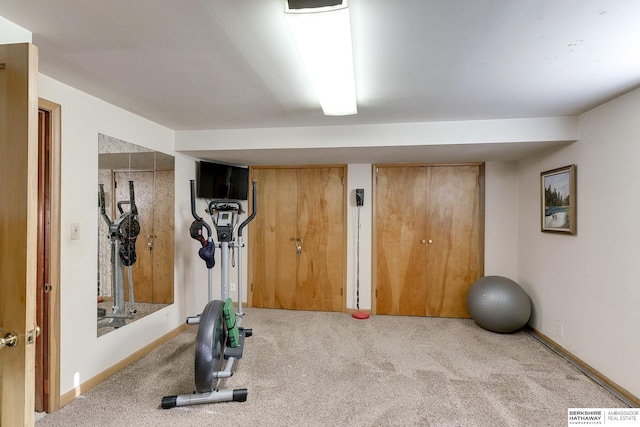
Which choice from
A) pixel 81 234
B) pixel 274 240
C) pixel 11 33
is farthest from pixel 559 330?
pixel 11 33

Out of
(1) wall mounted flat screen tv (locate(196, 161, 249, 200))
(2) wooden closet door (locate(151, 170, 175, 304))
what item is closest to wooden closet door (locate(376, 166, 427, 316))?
(1) wall mounted flat screen tv (locate(196, 161, 249, 200))

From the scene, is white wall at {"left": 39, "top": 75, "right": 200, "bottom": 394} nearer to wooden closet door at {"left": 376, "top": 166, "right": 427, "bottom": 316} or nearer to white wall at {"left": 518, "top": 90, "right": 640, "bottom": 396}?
wooden closet door at {"left": 376, "top": 166, "right": 427, "bottom": 316}

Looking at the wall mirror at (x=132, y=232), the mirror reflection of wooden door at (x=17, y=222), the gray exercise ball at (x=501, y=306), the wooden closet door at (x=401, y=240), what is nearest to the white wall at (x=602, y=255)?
the gray exercise ball at (x=501, y=306)

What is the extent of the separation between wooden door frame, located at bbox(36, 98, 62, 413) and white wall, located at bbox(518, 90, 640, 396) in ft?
13.1

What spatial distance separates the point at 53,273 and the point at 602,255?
4.08 metres

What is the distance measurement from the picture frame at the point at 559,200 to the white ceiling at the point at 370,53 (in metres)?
0.59

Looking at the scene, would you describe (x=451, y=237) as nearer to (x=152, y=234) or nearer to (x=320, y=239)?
(x=320, y=239)

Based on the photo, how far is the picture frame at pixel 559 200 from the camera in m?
2.77

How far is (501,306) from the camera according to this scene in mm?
3305

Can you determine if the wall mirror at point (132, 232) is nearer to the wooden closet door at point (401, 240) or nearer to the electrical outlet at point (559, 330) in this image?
the wooden closet door at point (401, 240)

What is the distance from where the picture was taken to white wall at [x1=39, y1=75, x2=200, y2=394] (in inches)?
83.8

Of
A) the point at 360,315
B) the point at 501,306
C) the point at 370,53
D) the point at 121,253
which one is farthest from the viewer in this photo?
the point at 360,315

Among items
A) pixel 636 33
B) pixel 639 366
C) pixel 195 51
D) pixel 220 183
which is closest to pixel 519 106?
pixel 636 33

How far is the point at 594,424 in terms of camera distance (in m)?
2.06
